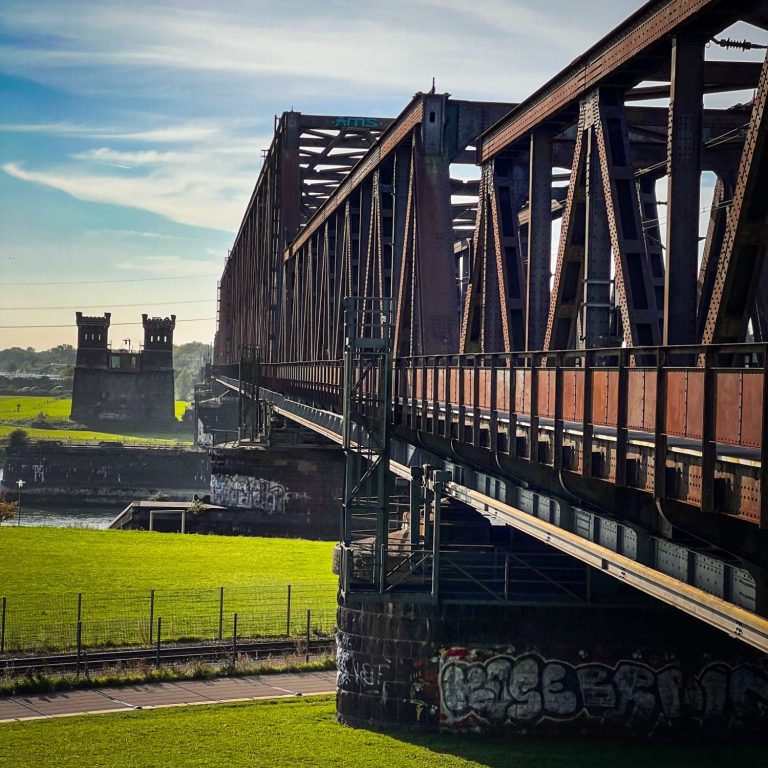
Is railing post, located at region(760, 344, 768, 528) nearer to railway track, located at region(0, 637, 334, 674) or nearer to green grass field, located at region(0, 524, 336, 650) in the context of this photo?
railway track, located at region(0, 637, 334, 674)

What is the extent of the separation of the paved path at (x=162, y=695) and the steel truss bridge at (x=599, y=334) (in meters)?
6.07

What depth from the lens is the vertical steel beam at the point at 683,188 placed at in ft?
44.9

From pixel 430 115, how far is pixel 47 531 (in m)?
40.7

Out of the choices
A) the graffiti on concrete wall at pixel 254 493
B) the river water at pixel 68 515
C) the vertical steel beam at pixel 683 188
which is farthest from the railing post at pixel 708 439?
the river water at pixel 68 515

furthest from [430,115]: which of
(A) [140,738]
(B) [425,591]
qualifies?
(A) [140,738]

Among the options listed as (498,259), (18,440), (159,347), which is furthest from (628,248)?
(159,347)

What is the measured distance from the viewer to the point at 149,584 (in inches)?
1678

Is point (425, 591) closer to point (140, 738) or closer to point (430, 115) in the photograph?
point (140, 738)

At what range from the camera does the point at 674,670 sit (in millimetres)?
22672

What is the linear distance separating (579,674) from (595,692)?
45 centimetres

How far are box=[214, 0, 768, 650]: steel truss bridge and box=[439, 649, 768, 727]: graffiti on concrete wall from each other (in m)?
1.74

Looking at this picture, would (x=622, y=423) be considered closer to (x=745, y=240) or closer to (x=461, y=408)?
(x=745, y=240)

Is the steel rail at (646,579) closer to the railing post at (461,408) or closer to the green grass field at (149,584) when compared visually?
the railing post at (461,408)

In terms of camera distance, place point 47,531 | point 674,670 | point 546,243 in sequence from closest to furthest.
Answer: point 546,243 < point 674,670 < point 47,531
